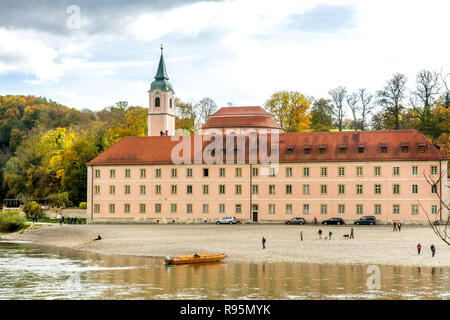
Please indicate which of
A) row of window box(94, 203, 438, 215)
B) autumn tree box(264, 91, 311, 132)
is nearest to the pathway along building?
row of window box(94, 203, 438, 215)

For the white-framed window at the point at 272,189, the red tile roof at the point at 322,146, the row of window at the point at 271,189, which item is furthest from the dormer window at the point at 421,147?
the white-framed window at the point at 272,189

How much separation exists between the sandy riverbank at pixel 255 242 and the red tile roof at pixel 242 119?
23971 mm

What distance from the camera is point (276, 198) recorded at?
252ft

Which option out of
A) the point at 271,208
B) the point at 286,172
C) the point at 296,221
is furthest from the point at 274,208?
the point at 286,172

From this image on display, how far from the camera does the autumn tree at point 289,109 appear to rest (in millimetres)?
106000

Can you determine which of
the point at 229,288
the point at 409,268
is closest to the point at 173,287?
the point at 229,288

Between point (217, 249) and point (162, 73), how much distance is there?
165 ft

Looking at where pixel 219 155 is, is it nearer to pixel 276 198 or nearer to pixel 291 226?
pixel 276 198

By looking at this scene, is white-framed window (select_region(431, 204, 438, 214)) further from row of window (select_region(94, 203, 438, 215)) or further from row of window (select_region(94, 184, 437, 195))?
row of window (select_region(94, 184, 437, 195))

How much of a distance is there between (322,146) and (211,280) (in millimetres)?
41499

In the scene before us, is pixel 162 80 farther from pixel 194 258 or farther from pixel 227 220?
pixel 194 258

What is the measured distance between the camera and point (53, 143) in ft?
357

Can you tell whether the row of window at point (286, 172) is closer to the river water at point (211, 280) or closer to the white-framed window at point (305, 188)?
the white-framed window at point (305, 188)
